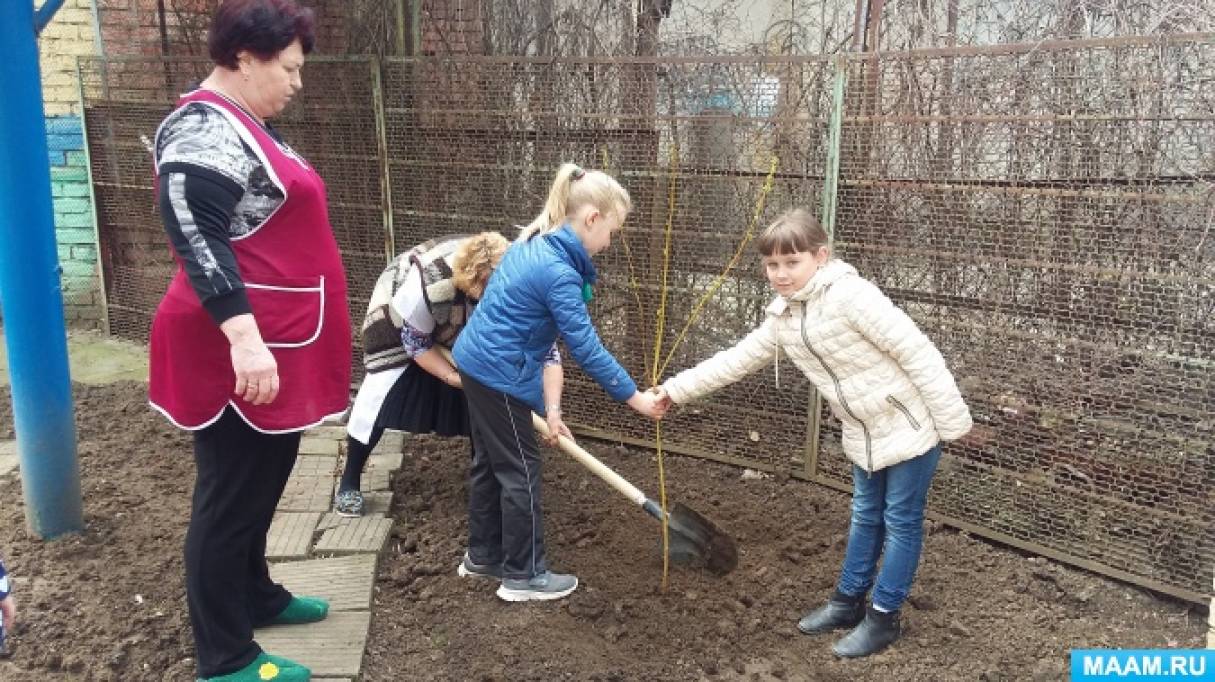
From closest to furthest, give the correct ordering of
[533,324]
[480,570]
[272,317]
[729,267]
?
1. [272,317]
2. [533,324]
3. [480,570]
4. [729,267]

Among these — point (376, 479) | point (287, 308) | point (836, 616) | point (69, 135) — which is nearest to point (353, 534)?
point (376, 479)

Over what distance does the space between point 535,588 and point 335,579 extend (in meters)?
0.74

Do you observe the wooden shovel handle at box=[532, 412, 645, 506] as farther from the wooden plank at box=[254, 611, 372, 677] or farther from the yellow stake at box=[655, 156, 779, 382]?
the yellow stake at box=[655, 156, 779, 382]

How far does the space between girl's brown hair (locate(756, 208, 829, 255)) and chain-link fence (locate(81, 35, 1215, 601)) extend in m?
1.18

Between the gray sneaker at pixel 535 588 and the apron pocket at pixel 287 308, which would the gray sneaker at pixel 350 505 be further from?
the apron pocket at pixel 287 308

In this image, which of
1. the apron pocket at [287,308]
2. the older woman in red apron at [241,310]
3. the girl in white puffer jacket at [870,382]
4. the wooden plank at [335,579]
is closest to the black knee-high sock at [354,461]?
the wooden plank at [335,579]

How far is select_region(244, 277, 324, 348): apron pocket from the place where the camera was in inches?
96.0

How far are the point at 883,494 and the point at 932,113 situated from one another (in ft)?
5.36

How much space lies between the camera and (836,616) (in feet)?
10.9

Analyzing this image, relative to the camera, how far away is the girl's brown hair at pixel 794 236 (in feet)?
9.61

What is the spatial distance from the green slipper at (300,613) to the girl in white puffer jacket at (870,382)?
66.4 inches

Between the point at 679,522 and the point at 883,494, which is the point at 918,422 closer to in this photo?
the point at 883,494

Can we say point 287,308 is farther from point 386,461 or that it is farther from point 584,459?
point 386,461

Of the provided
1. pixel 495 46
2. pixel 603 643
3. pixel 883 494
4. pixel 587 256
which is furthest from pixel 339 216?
pixel 883 494
